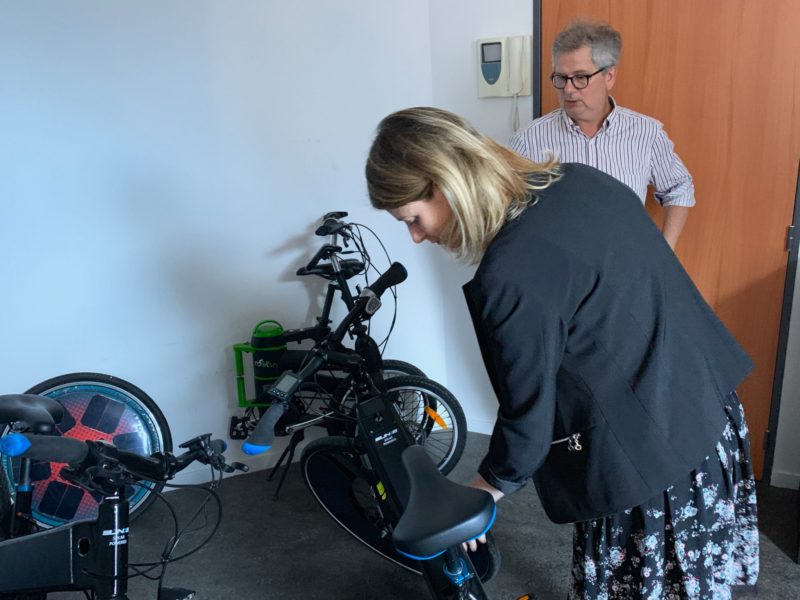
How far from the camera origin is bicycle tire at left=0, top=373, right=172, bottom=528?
96.9 inches

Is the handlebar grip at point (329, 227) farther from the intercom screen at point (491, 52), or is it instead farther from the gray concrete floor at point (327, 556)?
the gray concrete floor at point (327, 556)

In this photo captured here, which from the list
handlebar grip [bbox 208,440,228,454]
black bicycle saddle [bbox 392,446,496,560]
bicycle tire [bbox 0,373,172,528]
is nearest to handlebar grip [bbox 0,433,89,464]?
handlebar grip [bbox 208,440,228,454]

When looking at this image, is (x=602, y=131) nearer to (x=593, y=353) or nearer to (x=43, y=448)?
(x=593, y=353)

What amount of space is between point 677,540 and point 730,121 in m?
1.65

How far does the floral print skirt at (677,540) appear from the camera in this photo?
1271 mm

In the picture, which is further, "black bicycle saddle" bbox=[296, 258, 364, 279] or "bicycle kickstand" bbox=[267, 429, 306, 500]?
"bicycle kickstand" bbox=[267, 429, 306, 500]

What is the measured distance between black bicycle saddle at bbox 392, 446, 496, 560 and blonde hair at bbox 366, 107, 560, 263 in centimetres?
39

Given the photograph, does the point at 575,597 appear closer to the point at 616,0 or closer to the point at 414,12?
the point at 616,0

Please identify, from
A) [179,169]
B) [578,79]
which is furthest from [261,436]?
[578,79]

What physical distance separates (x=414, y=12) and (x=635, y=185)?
1.20 m

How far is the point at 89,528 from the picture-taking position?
1560mm

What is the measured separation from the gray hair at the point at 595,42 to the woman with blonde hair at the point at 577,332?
1149 millimetres

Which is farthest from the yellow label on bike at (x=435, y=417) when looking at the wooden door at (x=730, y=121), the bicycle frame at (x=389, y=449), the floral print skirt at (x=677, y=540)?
the floral print skirt at (x=677, y=540)

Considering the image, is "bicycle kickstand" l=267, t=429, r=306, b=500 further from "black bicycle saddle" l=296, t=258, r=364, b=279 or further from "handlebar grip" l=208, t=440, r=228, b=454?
"handlebar grip" l=208, t=440, r=228, b=454
